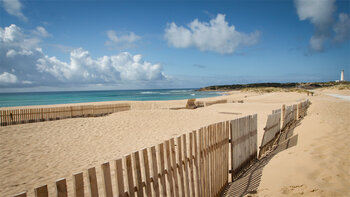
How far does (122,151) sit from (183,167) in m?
4.84

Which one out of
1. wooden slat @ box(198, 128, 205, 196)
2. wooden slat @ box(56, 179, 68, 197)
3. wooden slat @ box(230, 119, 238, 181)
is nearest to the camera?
wooden slat @ box(56, 179, 68, 197)

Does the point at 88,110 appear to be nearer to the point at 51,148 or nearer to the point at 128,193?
the point at 51,148

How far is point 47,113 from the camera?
45.3ft

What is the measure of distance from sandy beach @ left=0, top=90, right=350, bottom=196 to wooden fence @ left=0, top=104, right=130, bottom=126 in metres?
1.97

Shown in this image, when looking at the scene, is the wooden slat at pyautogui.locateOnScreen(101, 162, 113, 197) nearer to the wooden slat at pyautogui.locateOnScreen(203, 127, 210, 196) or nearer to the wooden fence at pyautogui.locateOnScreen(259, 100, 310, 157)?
the wooden slat at pyautogui.locateOnScreen(203, 127, 210, 196)

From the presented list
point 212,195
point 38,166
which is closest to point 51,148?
point 38,166

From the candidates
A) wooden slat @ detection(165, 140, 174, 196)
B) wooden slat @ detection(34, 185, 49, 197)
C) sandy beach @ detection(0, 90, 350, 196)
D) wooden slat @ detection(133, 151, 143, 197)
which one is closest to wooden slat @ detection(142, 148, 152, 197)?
wooden slat @ detection(133, 151, 143, 197)

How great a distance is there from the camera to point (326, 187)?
326cm

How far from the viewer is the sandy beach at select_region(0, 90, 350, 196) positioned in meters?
3.62

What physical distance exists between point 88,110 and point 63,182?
15.6 m

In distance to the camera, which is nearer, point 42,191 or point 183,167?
point 42,191

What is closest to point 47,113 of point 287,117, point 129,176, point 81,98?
point 129,176

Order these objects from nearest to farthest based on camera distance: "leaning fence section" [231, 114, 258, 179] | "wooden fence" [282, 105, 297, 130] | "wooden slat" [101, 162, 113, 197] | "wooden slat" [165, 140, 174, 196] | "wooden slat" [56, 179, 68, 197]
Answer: "wooden slat" [56, 179, 68, 197] < "wooden slat" [101, 162, 113, 197] < "wooden slat" [165, 140, 174, 196] < "leaning fence section" [231, 114, 258, 179] < "wooden fence" [282, 105, 297, 130]

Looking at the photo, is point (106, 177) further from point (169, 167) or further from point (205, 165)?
point (205, 165)
